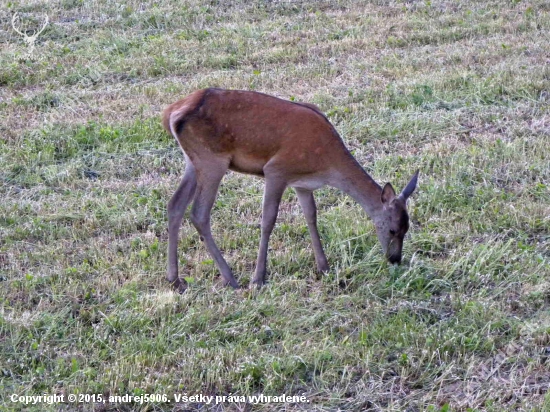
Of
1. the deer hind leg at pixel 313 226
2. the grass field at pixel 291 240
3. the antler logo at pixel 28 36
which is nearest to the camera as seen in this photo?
the grass field at pixel 291 240

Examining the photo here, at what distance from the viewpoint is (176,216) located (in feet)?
22.4

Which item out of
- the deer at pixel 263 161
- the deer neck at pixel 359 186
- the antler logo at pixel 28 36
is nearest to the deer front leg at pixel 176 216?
the deer at pixel 263 161

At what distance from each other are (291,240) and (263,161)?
3.08 feet

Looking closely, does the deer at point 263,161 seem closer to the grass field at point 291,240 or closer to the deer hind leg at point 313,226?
the deer hind leg at point 313,226

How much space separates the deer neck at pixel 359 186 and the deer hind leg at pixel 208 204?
3.20 ft

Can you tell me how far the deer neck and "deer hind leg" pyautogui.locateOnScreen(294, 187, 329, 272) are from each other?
0.92 ft

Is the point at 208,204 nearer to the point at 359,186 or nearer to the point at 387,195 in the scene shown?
the point at 359,186

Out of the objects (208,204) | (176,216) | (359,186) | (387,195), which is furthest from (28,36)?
A: (387,195)

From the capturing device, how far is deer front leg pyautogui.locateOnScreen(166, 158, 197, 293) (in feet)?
21.7

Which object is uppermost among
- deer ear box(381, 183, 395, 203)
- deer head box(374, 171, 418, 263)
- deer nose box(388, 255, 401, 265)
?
deer ear box(381, 183, 395, 203)

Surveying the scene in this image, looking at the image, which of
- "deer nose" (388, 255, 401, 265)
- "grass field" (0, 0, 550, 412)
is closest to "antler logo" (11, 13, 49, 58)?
"grass field" (0, 0, 550, 412)

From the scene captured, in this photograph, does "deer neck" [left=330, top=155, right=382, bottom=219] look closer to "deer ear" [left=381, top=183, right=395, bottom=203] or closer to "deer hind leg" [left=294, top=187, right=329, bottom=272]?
"deer ear" [left=381, top=183, right=395, bottom=203]

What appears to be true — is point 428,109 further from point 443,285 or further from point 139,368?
point 139,368

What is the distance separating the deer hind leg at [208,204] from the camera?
261 inches
